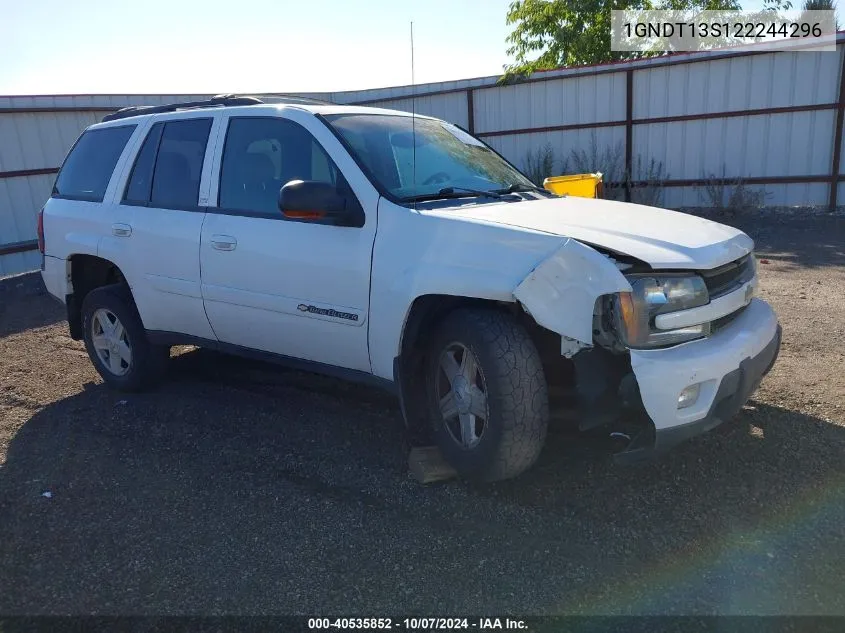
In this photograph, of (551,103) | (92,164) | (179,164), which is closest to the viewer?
(179,164)

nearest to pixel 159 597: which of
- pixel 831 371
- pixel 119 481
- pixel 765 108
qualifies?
pixel 119 481

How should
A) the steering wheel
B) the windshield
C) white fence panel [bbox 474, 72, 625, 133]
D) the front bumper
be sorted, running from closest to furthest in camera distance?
the front bumper
the windshield
the steering wheel
white fence panel [bbox 474, 72, 625, 133]

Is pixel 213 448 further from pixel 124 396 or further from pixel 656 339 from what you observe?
pixel 656 339

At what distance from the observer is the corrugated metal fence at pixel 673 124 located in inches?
446

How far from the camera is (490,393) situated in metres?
3.12

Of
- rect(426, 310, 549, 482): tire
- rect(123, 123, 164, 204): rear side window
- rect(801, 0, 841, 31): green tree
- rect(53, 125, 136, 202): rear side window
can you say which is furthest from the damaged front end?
rect(801, 0, 841, 31): green tree

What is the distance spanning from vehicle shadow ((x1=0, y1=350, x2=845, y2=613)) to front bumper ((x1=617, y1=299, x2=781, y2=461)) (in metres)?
0.40

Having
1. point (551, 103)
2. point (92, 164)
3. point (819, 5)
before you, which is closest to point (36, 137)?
point (92, 164)

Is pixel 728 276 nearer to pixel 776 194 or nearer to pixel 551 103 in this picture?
pixel 776 194

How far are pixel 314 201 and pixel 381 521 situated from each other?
1.55 m

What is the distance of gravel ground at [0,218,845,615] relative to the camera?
2627 millimetres

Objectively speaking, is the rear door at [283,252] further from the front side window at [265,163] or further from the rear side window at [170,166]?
the rear side window at [170,166]

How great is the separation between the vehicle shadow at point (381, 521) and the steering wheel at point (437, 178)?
1.45 meters

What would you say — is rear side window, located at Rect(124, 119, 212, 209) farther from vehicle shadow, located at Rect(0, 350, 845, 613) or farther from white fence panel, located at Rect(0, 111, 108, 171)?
white fence panel, located at Rect(0, 111, 108, 171)
